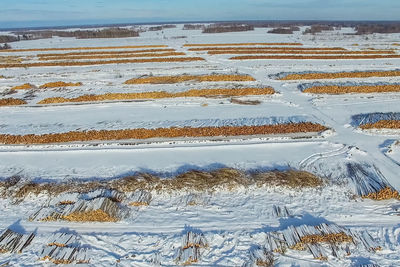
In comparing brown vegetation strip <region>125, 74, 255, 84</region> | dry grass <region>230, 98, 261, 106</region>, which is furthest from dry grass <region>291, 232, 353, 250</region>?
brown vegetation strip <region>125, 74, 255, 84</region>

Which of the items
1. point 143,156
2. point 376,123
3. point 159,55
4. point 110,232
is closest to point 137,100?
point 143,156

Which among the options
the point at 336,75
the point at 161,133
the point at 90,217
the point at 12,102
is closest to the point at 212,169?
the point at 161,133

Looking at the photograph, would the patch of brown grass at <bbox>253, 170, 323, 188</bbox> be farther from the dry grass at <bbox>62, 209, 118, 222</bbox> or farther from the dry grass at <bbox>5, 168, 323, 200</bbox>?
the dry grass at <bbox>62, 209, 118, 222</bbox>

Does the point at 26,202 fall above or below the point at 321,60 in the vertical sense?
below

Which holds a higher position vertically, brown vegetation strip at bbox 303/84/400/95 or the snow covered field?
brown vegetation strip at bbox 303/84/400/95

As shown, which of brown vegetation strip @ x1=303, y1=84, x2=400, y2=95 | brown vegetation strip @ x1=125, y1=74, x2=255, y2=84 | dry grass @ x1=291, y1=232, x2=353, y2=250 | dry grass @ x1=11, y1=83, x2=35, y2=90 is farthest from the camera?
dry grass @ x1=11, y1=83, x2=35, y2=90

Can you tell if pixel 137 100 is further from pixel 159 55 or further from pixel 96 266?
pixel 159 55
